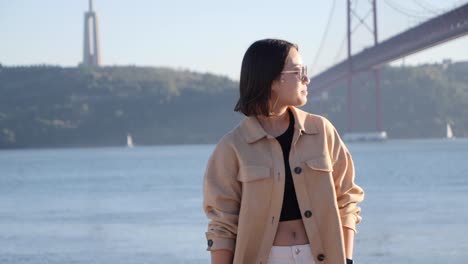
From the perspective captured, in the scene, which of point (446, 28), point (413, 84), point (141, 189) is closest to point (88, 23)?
point (413, 84)

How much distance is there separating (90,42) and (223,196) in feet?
315

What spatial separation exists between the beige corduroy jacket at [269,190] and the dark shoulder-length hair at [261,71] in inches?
2.0

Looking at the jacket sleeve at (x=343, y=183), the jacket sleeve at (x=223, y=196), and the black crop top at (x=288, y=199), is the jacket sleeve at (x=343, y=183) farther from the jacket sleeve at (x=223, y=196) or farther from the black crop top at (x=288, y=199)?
the jacket sleeve at (x=223, y=196)

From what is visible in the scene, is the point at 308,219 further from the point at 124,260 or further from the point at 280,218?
the point at 124,260

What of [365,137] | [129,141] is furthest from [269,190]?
[129,141]

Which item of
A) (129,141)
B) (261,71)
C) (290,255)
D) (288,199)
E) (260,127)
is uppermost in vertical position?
(261,71)

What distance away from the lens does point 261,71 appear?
2.48m

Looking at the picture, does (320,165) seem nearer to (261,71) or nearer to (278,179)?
(278,179)

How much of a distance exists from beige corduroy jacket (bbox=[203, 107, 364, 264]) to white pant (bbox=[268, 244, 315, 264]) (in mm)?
16

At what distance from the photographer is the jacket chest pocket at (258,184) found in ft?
7.91

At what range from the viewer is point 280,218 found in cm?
244

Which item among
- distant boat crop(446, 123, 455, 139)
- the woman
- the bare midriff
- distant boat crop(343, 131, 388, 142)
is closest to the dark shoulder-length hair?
the woman

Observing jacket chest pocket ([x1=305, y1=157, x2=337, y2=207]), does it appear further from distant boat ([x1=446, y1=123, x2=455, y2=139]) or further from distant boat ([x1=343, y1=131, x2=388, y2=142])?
distant boat ([x1=446, y1=123, x2=455, y2=139])

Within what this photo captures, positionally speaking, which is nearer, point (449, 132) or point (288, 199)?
point (288, 199)
